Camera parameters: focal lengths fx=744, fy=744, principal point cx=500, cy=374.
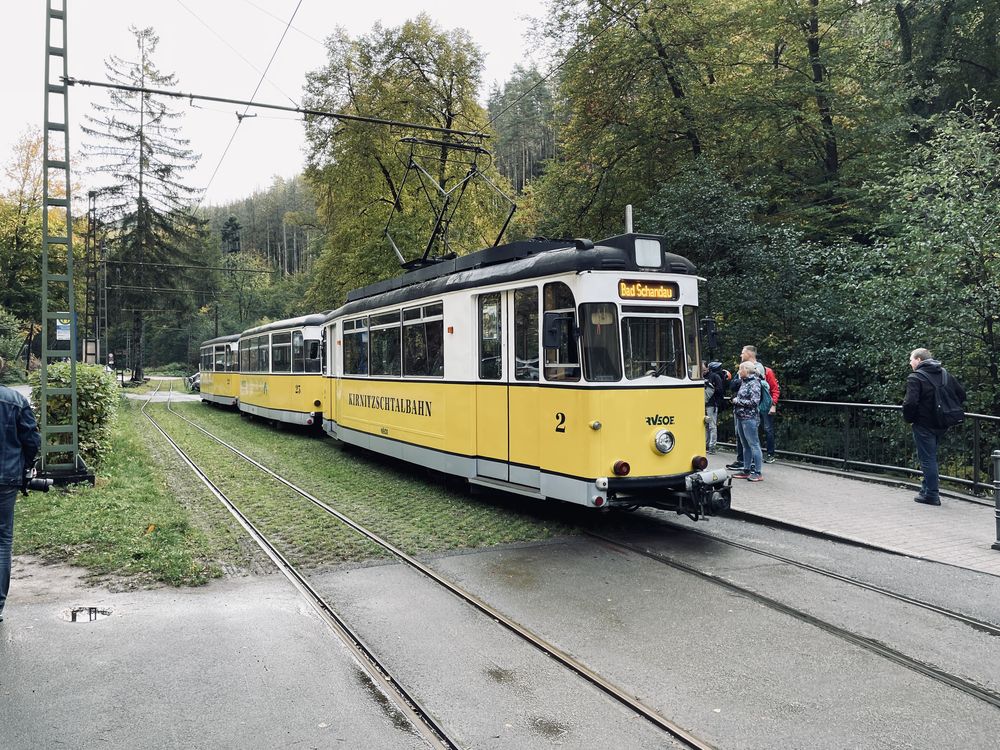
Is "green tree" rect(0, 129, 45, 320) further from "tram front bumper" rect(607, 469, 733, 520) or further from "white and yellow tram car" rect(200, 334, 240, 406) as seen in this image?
"tram front bumper" rect(607, 469, 733, 520)

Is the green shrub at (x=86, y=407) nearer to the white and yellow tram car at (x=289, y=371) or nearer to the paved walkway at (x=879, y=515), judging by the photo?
the white and yellow tram car at (x=289, y=371)

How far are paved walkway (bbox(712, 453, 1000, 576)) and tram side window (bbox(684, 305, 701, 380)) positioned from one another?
6.56ft

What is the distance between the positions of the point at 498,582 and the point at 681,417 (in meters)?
2.74

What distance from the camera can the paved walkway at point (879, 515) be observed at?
723 cm

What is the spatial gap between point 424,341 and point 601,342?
377 centimetres

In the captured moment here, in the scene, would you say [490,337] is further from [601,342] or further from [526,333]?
[601,342]

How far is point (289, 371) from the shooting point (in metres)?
20.0

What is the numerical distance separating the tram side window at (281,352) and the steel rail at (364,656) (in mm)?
11943

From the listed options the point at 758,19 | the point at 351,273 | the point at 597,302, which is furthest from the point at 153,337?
the point at 597,302

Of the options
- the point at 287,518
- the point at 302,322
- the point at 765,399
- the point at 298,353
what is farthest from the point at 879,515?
the point at 298,353

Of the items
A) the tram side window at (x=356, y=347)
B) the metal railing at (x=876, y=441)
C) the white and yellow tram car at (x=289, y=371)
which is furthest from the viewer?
the white and yellow tram car at (x=289, y=371)

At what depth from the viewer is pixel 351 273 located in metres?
27.6

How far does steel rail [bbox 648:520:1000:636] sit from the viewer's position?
531 centimetres

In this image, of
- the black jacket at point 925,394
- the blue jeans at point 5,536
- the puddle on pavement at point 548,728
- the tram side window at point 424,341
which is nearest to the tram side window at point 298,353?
the tram side window at point 424,341
